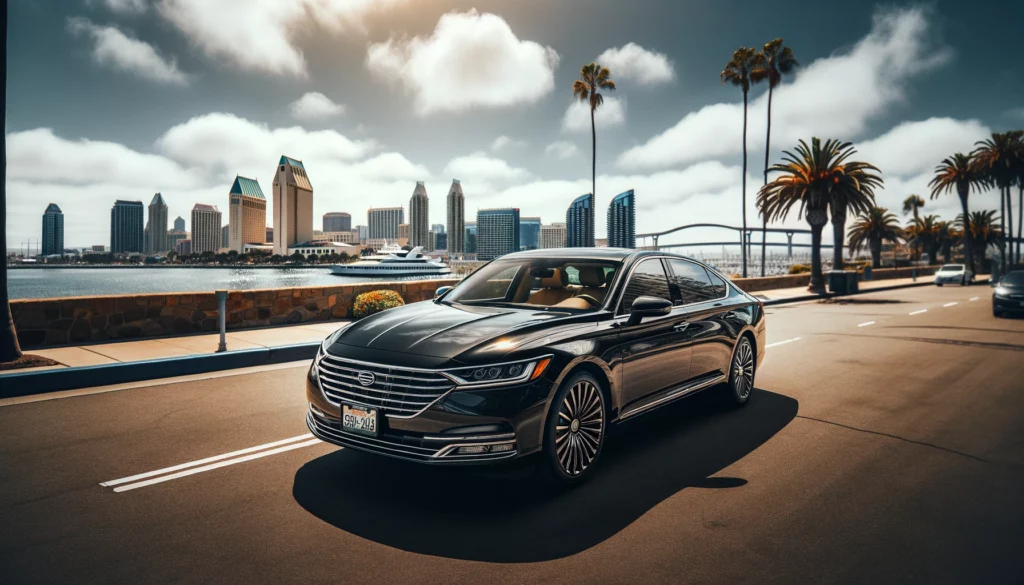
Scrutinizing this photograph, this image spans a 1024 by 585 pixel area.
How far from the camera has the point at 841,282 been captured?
104 ft

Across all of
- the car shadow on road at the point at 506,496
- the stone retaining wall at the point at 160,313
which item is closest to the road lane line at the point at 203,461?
the car shadow on road at the point at 506,496

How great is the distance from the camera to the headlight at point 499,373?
3.71 meters

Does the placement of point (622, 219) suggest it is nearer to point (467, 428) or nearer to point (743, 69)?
point (743, 69)

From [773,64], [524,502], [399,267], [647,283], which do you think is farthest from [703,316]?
[399,267]

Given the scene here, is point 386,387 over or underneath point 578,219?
underneath

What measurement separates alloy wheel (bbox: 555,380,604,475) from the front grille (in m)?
0.85

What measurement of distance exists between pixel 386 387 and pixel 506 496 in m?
1.08

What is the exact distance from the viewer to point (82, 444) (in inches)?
202

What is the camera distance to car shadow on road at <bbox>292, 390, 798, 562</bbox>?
11.2 ft

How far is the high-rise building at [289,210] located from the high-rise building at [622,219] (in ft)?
353

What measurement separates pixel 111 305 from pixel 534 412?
31.8 feet

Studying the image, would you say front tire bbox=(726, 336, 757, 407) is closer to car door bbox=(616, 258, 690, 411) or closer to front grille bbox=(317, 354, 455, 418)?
car door bbox=(616, 258, 690, 411)

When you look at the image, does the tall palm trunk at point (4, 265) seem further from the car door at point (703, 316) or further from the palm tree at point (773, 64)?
the palm tree at point (773, 64)

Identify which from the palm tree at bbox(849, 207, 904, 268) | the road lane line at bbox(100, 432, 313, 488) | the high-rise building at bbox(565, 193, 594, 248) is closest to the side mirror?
the road lane line at bbox(100, 432, 313, 488)
